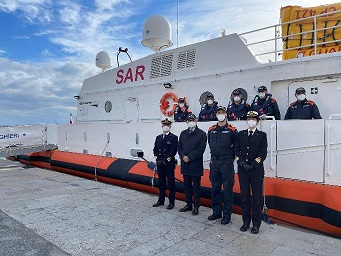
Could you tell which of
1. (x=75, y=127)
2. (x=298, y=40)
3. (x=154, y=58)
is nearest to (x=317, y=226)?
(x=298, y=40)

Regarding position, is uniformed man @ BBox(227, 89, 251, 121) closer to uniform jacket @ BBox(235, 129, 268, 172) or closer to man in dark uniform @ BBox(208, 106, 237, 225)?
man in dark uniform @ BBox(208, 106, 237, 225)

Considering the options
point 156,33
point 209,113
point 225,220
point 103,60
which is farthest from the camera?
point 103,60

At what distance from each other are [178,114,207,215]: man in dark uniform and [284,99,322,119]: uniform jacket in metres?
1.58

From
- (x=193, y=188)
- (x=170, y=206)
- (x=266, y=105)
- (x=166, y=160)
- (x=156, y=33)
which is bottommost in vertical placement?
(x=170, y=206)

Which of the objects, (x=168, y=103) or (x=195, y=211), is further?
(x=168, y=103)

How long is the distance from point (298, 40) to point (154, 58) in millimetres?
3621

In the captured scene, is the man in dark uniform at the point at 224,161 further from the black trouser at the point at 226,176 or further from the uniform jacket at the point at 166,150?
the uniform jacket at the point at 166,150

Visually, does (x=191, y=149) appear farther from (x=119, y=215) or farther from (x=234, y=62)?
(x=234, y=62)

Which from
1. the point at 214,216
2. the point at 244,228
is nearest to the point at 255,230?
the point at 244,228

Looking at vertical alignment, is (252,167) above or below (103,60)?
below

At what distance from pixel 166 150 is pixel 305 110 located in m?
2.30

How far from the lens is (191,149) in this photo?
4371 mm

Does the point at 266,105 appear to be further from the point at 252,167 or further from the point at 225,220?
the point at 225,220

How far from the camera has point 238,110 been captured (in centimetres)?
536
